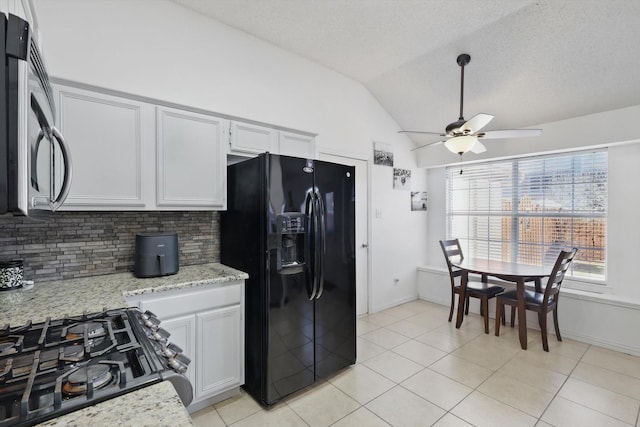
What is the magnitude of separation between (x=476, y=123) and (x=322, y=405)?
251 centimetres

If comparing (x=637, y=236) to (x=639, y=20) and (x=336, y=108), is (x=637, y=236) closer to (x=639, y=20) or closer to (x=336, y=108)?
(x=639, y=20)

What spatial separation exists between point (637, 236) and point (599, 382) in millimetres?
1647

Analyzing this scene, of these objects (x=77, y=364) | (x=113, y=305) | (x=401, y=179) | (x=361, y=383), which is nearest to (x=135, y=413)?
(x=77, y=364)

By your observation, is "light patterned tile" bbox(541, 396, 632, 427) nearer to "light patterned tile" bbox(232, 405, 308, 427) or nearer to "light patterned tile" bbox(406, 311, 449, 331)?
"light patterned tile" bbox(406, 311, 449, 331)

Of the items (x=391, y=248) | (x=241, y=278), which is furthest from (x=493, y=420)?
(x=391, y=248)

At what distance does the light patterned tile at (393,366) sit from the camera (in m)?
2.59

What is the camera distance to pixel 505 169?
4180 mm

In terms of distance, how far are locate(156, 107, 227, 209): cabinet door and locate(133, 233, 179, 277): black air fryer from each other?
0.25 m

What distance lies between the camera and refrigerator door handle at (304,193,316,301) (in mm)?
2303

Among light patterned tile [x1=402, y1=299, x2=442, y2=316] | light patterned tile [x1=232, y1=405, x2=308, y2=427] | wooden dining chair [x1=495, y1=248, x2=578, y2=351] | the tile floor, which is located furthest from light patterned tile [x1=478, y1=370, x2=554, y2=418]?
light patterned tile [x1=402, y1=299, x2=442, y2=316]

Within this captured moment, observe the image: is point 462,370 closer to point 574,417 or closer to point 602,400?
point 574,417

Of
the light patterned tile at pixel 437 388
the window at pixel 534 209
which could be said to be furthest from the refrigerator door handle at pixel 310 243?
the window at pixel 534 209

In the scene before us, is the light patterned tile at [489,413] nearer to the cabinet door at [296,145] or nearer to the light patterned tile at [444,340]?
the light patterned tile at [444,340]

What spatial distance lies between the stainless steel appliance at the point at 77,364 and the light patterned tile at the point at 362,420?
1.51 metres
